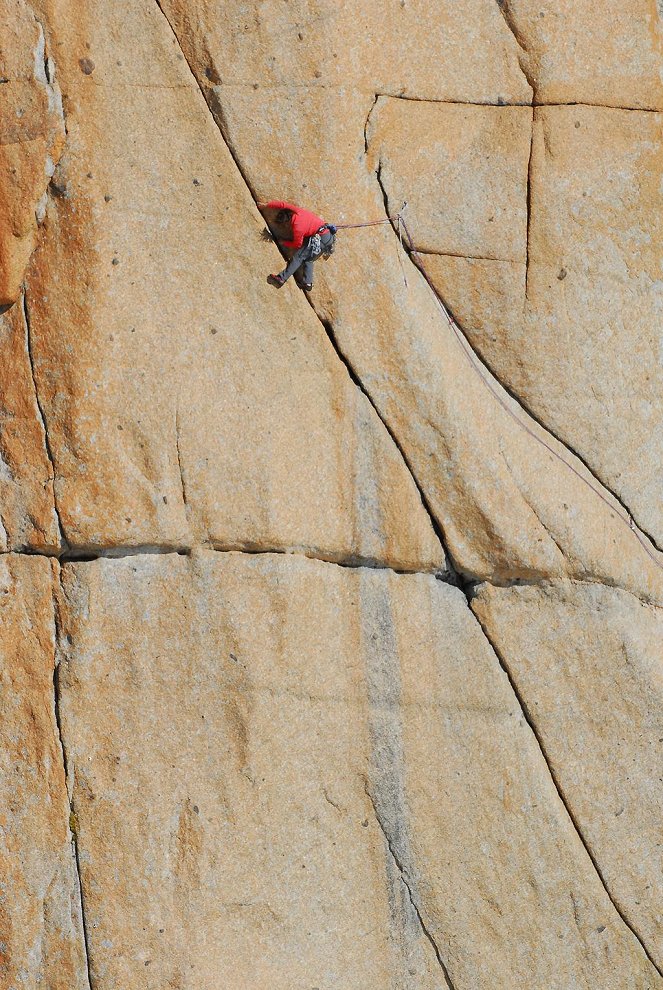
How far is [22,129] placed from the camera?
24.8ft

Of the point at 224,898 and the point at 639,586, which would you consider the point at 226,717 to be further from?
the point at 639,586

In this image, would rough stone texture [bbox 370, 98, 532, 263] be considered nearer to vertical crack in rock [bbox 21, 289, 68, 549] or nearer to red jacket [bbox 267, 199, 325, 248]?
red jacket [bbox 267, 199, 325, 248]

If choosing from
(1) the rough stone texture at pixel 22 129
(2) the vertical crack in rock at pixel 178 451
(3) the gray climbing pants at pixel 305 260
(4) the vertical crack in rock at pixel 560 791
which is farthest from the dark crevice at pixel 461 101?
(4) the vertical crack in rock at pixel 560 791

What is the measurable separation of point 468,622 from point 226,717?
2.03 m

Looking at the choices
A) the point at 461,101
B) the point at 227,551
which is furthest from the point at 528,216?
the point at 227,551

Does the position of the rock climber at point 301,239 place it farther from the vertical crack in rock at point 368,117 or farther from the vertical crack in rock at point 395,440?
the vertical crack in rock at point 368,117

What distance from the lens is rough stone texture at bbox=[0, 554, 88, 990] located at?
764 cm

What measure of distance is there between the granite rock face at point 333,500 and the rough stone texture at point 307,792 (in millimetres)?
25

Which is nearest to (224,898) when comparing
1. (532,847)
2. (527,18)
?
(532,847)

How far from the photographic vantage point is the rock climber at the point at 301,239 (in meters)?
7.88

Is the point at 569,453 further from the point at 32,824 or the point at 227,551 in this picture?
the point at 32,824

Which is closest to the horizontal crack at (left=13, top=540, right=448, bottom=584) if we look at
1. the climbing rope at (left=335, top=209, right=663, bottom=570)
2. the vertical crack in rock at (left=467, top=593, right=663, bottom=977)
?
the vertical crack in rock at (left=467, top=593, right=663, bottom=977)

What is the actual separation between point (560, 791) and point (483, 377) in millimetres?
3293

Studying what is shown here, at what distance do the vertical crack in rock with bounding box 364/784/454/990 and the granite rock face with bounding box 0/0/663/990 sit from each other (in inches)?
1.4
